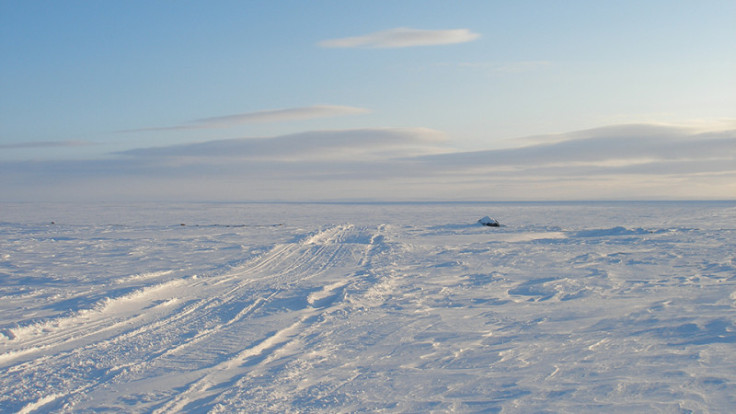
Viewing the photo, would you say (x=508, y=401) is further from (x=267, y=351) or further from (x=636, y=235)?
(x=636, y=235)

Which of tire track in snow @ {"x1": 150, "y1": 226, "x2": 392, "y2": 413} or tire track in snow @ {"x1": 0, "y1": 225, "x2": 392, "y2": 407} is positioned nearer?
tire track in snow @ {"x1": 150, "y1": 226, "x2": 392, "y2": 413}

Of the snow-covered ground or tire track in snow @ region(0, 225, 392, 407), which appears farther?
tire track in snow @ region(0, 225, 392, 407)

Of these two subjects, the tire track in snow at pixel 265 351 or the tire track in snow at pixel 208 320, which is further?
the tire track in snow at pixel 208 320

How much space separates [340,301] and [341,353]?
9.16 ft

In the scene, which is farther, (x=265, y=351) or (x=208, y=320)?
(x=208, y=320)

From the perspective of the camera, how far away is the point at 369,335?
253 inches

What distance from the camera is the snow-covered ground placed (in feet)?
14.4

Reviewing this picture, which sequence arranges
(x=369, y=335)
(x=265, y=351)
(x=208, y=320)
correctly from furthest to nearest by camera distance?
(x=208, y=320), (x=369, y=335), (x=265, y=351)

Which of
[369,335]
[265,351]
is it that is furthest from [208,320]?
[369,335]

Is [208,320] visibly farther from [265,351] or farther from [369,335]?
[369,335]

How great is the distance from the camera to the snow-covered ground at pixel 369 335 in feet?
14.4

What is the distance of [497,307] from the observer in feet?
26.3

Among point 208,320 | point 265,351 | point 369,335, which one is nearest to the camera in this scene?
point 265,351

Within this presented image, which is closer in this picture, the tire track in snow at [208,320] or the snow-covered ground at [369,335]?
the snow-covered ground at [369,335]
